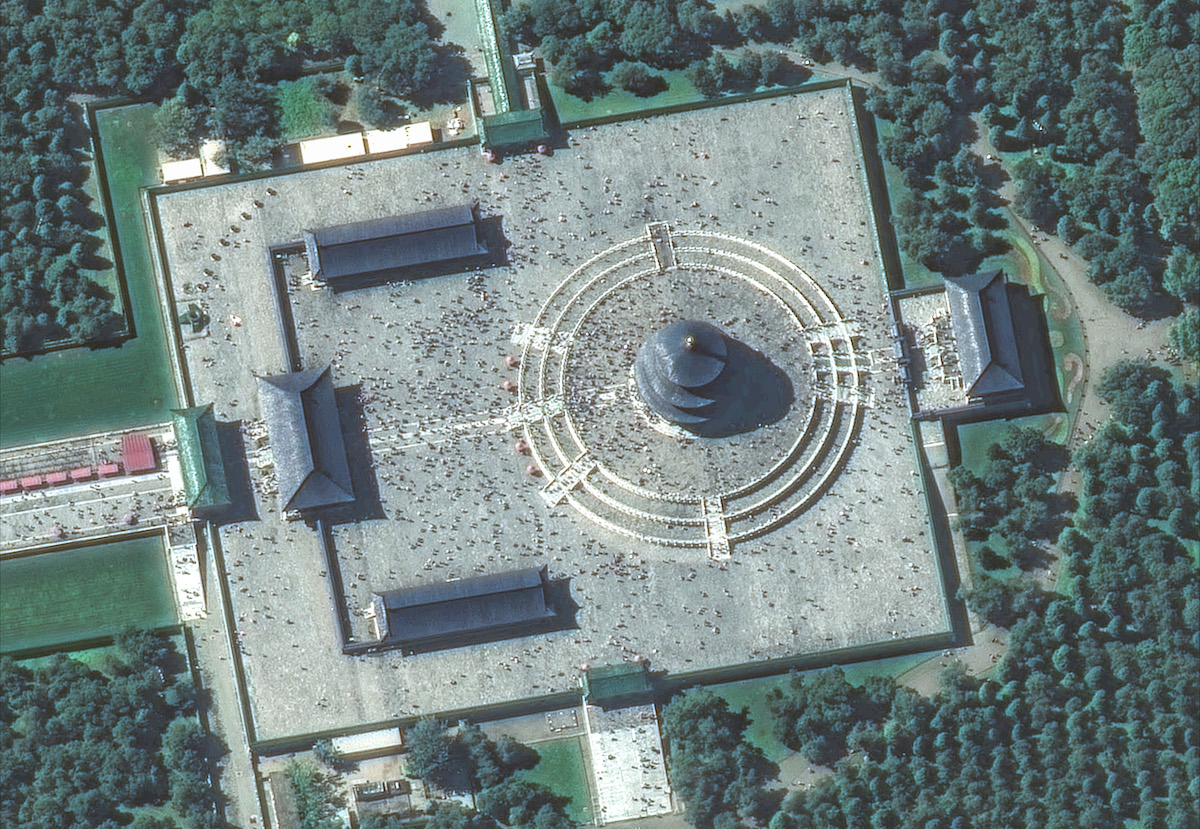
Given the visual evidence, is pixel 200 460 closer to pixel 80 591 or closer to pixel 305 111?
pixel 80 591

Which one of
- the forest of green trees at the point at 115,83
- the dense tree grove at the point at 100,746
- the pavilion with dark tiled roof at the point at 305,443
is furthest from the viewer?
the forest of green trees at the point at 115,83

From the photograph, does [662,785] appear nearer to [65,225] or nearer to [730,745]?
[730,745]

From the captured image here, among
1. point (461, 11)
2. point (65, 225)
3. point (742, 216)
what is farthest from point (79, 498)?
point (742, 216)

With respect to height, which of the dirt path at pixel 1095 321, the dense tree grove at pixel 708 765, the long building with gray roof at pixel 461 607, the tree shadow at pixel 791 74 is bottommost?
the dense tree grove at pixel 708 765

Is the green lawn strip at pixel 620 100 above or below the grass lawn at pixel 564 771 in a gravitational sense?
above

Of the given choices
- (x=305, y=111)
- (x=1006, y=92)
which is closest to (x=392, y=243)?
(x=305, y=111)

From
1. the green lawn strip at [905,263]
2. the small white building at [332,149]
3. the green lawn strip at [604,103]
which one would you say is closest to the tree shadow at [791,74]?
the green lawn strip at [604,103]

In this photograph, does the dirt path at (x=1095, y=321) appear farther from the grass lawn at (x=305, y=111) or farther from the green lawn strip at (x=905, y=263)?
the grass lawn at (x=305, y=111)
